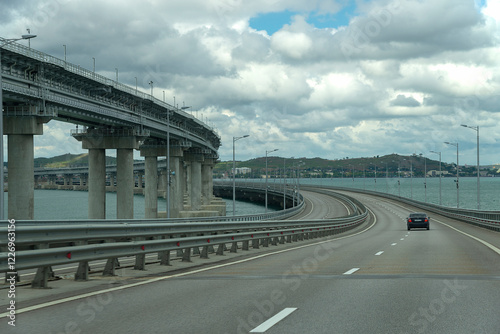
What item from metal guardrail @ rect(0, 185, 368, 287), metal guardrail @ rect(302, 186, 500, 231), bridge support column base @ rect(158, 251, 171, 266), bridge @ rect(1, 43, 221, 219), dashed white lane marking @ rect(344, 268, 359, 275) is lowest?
metal guardrail @ rect(302, 186, 500, 231)

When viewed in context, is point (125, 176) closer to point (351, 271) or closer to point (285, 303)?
point (351, 271)

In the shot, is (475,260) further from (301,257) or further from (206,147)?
(206,147)

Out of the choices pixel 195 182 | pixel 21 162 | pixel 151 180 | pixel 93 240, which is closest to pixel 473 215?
pixel 151 180

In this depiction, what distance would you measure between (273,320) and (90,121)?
57689 mm

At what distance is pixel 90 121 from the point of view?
63.5 meters

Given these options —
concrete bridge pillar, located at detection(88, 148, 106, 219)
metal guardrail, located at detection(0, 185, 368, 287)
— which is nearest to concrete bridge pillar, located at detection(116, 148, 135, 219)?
concrete bridge pillar, located at detection(88, 148, 106, 219)

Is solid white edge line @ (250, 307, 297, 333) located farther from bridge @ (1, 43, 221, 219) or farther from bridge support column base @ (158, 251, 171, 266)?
bridge @ (1, 43, 221, 219)

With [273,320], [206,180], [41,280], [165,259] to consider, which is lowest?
[165,259]

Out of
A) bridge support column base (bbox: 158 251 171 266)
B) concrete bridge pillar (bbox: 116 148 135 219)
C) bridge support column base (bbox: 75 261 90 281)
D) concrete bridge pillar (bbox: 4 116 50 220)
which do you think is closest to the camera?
bridge support column base (bbox: 75 261 90 281)

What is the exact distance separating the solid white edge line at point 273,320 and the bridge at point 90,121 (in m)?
40.0

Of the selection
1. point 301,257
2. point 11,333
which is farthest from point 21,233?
point 301,257

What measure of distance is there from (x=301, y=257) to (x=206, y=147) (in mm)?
95339

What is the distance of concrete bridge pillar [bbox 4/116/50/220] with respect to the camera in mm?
47156

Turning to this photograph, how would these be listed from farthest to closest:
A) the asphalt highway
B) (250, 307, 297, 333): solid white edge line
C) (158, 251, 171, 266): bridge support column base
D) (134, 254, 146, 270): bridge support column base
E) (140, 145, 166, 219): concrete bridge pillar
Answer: (140, 145, 166, 219): concrete bridge pillar → (158, 251, 171, 266): bridge support column base → (134, 254, 146, 270): bridge support column base → the asphalt highway → (250, 307, 297, 333): solid white edge line
